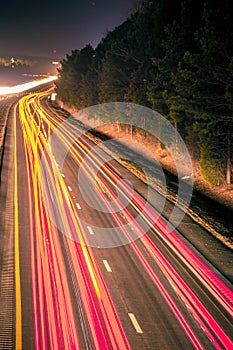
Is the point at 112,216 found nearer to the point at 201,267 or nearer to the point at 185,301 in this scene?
the point at 201,267

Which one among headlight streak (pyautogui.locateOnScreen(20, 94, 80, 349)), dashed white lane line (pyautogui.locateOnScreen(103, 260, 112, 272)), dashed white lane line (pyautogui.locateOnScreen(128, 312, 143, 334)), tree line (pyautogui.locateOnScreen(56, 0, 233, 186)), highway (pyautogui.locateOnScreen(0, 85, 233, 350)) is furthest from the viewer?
tree line (pyautogui.locateOnScreen(56, 0, 233, 186))

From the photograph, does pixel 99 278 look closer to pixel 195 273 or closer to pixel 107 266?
pixel 107 266

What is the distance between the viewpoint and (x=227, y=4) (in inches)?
952

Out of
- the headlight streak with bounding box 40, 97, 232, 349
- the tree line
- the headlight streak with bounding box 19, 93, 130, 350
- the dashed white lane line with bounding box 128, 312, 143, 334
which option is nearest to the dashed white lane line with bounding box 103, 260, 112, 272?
the headlight streak with bounding box 19, 93, 130, 350

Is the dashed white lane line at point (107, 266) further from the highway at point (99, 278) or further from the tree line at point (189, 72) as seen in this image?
the tree line at point (189, 72)

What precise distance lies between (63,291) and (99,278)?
5.76 ft

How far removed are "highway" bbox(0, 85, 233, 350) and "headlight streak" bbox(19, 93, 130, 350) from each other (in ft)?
0.12

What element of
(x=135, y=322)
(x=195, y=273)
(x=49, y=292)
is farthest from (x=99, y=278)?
(x=195, y=273)

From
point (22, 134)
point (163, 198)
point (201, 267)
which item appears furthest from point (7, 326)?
point (22, 134)

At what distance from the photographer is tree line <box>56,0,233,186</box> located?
24.2 meters

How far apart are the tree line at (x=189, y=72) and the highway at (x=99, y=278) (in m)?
7.88

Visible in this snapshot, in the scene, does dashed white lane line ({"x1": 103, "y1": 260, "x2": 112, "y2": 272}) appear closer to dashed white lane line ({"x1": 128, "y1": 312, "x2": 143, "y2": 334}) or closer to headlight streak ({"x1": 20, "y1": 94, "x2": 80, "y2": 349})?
headlight streak ({"x1": 20, "y1": 94, "x2": 80, "y2": 349})

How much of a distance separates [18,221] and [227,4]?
19.3 metres

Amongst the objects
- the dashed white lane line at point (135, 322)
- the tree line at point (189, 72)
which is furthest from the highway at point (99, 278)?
the tree line at point (189, 72)
